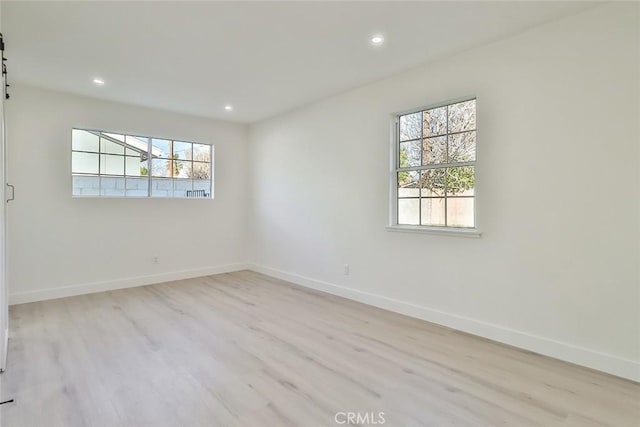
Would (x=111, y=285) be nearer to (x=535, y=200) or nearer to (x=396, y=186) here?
(x=396, y=186)

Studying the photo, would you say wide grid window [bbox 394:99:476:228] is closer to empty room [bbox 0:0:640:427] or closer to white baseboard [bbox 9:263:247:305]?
empty room [bbox 0:0:640:427]

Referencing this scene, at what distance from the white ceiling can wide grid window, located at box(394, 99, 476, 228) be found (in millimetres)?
595

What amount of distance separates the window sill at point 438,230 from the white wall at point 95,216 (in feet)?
11.0

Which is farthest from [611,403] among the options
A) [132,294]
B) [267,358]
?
[132,294]

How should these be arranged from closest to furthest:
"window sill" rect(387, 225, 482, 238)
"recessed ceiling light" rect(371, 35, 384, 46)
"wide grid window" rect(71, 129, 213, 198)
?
"recessed ceiling light" rect(371, 35, 384, 46) → "window sill" rect(387, 225, 482, 238) → "wide grid window" rect(71, 129, 213, 198)

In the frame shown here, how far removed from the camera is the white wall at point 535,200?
2.36 m

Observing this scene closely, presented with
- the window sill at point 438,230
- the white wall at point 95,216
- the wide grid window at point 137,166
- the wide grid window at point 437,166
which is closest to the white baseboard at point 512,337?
the window sill at point 438,230

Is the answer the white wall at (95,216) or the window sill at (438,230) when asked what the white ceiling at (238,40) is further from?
the window sill at (438,230)

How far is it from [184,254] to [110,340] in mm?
2529

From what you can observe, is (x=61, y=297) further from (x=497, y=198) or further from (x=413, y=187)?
(x=497, y=198)

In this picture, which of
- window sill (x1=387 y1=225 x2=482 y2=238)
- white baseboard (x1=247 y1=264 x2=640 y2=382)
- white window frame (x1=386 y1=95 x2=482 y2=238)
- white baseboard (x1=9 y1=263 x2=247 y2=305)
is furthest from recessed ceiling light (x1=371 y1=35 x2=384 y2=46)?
white baseboard (x1=9 y1=263 x2=247 y2=305)

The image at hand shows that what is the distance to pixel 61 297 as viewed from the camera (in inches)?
169

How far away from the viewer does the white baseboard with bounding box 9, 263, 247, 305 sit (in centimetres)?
411

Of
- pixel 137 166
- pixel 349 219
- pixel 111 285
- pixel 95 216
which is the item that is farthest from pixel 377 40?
pixel 111 285
